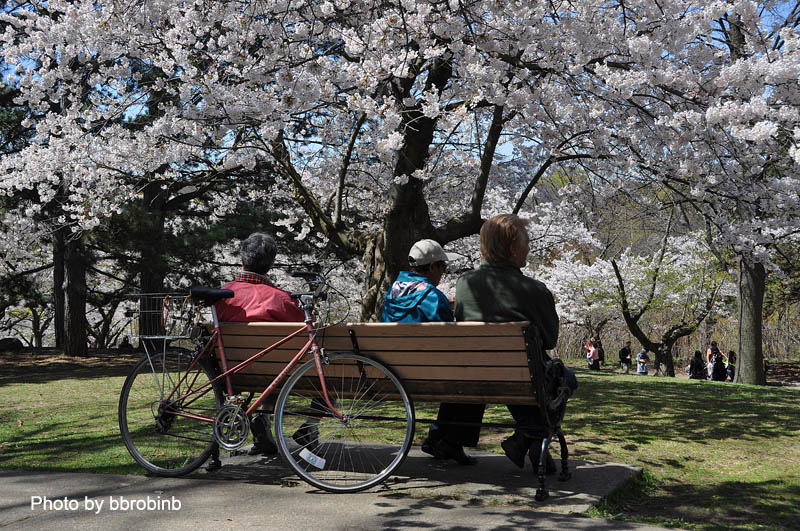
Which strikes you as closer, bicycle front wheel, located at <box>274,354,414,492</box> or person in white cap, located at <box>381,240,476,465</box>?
bicycle front wheel, located at <box>274,354,414,492</box>

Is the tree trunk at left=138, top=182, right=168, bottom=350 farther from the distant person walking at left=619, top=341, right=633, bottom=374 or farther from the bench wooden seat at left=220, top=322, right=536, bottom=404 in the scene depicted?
the distant person walking at left=619, top=341, right=633, bottom=374

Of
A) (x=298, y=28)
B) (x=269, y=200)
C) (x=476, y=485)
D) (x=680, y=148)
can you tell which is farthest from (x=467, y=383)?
(x=269, y=200)

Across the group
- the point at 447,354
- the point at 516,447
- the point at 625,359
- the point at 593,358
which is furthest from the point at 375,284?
the point at 625,359

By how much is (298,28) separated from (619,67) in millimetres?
3398

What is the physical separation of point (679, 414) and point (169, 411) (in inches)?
202

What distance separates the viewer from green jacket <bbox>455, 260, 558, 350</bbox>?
3521 millimetres

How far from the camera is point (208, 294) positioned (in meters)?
3.72

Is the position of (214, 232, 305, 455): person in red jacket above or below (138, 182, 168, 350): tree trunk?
below

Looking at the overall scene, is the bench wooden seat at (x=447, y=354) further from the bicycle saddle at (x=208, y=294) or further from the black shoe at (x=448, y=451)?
the black shoe at (x=448, y=451)

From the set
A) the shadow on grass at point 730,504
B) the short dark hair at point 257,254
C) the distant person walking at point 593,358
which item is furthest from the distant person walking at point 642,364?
the short dark hair at point 257,254

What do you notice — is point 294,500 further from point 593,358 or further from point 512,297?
point 593,358

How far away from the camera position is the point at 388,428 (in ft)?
18.1

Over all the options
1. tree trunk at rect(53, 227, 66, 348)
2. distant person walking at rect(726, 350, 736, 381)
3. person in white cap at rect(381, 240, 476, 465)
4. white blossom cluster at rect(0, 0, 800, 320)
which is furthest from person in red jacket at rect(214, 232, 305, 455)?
distant person walking at rect(726, 350, 736, 381)

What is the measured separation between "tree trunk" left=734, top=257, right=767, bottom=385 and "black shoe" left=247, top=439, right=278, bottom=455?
535 inches
